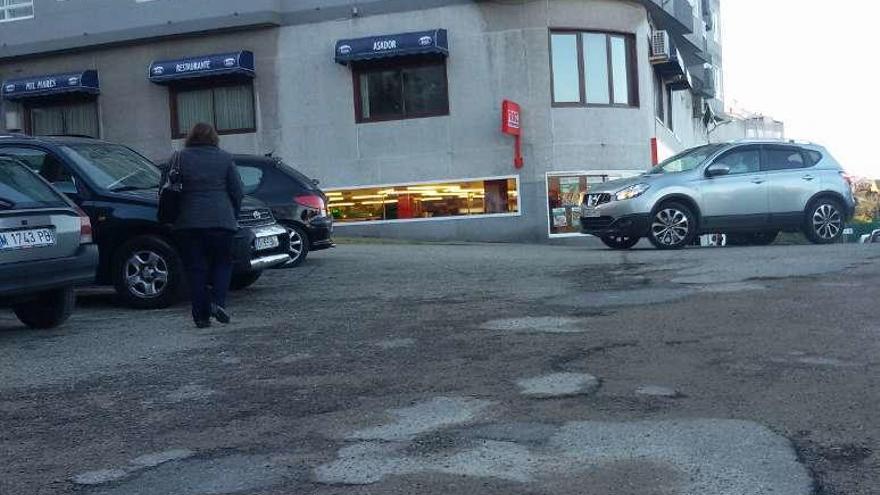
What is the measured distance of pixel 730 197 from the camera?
1565cm

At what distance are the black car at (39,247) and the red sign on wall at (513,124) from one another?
53.1 feet

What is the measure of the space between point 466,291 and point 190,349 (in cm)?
388

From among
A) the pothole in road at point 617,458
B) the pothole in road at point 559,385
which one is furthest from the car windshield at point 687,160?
the pothole in road at point 617,458

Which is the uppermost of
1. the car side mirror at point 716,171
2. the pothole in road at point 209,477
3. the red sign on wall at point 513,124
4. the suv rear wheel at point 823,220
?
the red sign on wall at point 513,124


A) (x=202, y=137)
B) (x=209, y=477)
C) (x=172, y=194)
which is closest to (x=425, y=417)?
(x=209, y=477)

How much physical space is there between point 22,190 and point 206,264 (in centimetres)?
159

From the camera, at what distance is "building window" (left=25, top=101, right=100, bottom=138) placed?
2859cm

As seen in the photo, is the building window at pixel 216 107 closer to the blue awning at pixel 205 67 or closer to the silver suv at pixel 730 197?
the blue awning at pixel 205 67

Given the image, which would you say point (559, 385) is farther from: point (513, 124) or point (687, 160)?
point (513, 124)

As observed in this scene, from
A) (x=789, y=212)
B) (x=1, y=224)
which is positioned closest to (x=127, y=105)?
(x=789, y=212)

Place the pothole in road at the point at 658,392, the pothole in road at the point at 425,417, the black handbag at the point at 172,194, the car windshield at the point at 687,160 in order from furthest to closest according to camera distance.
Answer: the car windshield at the point at 687,160, the black handbag at the point at 172,194, the pothole in road at the point at 658,392, the pothole in road at the point at 425,417

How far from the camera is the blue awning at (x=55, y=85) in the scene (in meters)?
27.4

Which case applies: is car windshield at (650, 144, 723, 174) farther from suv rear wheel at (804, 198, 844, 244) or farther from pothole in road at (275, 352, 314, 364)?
pothole in road at (275, 352, 314, 364)

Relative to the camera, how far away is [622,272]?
1253cm
